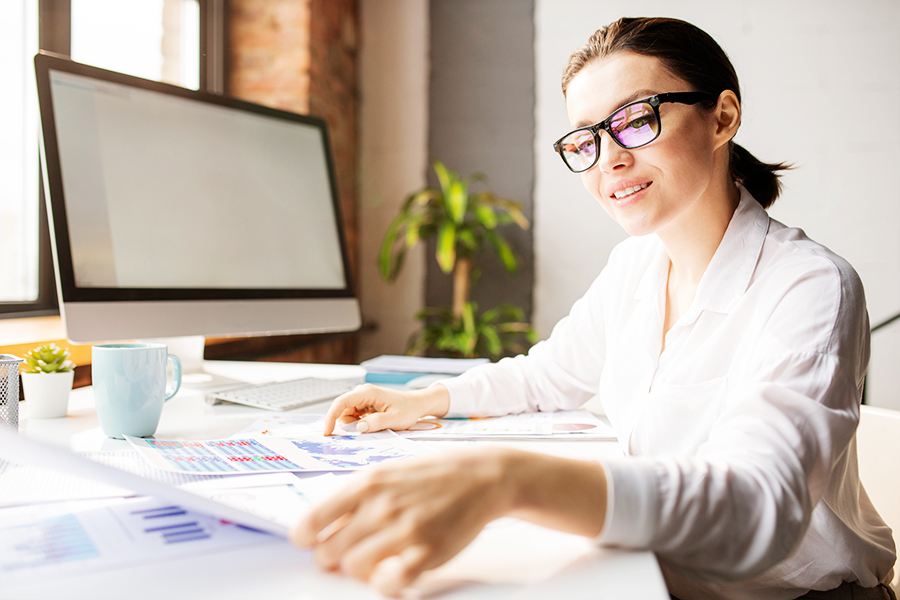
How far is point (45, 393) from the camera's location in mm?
877

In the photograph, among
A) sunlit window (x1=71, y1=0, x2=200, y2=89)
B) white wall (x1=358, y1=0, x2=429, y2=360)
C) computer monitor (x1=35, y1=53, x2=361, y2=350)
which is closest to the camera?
computer monitor (x1=35, y1=53, x2=361, y2=350)

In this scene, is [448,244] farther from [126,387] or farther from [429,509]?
[429,509]

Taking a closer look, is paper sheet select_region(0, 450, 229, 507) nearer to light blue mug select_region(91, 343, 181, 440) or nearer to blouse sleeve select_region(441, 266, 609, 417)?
light blue mug select_region(91, 343, 181, 440)

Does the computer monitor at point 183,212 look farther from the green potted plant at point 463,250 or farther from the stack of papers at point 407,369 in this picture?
the green potted plant at point 463,250

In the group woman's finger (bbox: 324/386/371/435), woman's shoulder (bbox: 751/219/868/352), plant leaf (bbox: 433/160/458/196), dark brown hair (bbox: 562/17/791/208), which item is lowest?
woman's finger (bbox: 324/386/371/435)

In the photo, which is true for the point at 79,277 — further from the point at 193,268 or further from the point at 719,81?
the point at 719,81

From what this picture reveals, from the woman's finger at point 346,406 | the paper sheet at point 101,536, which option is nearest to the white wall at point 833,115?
the woman's finger at point 346,406

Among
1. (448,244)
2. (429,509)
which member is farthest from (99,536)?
(448,244)

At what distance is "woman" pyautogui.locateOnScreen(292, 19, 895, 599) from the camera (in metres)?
0.43

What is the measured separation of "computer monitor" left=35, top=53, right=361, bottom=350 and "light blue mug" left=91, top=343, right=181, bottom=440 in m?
→ 0.22

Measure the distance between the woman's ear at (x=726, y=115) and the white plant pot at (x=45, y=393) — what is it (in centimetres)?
99

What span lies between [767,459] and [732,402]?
0.09m

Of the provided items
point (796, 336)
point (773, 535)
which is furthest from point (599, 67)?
point (773, 535)

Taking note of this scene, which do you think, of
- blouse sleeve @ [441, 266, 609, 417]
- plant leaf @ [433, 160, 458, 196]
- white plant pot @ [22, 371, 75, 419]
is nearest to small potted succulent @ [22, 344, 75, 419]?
white plant pot @ [22, 371, 75, 419]
